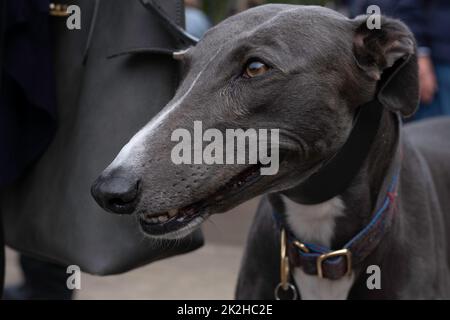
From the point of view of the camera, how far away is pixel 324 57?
2574 millimetres

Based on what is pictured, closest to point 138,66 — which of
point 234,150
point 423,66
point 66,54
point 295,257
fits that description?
point 66,54

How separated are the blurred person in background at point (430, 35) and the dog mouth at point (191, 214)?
2.29 m

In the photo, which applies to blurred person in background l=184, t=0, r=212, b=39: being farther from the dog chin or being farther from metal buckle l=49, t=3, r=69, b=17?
the dog chin

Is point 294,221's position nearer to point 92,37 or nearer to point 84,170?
point 84,170

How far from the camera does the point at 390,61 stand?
2727 millimetres

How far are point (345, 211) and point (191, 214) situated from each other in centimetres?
65

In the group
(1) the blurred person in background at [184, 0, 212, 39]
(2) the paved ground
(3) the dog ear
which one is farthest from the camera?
(1) the blurred person in background at [184, 0, 212, 39]

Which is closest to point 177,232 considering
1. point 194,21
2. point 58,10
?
point 58,10

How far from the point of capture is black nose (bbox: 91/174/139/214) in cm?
230

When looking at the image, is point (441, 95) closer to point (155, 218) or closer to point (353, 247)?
point (353, 247)

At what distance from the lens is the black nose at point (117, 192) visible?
2299mm

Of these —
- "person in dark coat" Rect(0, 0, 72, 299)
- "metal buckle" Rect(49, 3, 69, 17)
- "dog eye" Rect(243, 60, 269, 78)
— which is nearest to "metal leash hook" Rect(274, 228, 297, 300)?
"dog eye" Rect(243, 60, 269, 78)

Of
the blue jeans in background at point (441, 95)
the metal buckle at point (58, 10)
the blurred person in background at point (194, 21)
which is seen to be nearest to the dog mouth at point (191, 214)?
the metal buckle at point (58, 10)

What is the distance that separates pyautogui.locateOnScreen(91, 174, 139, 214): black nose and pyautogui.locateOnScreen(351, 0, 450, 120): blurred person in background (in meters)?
2.64
